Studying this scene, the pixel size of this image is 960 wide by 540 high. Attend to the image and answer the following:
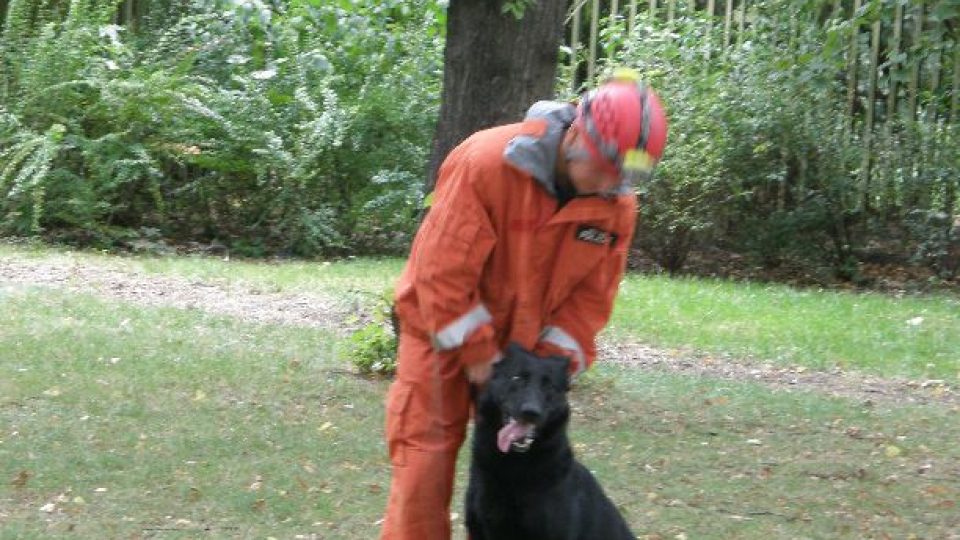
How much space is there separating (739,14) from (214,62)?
206 inches

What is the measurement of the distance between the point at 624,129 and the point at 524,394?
82 cm

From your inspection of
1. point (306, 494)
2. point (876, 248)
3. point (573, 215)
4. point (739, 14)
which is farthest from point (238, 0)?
point (573, 215)

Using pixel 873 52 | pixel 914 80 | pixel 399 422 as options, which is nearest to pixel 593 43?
pixel 873 52

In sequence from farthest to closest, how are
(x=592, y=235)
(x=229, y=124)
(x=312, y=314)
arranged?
(x=229, y=124) → (x=312, y=314) → (x=592, y=235)

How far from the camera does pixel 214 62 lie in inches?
560

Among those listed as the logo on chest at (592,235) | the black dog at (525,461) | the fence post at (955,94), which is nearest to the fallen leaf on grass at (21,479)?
the black dog at (525,461)

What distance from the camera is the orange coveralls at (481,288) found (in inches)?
170

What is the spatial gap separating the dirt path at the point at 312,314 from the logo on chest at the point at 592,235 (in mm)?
4621

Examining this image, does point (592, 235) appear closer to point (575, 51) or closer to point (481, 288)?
point (481, 288)

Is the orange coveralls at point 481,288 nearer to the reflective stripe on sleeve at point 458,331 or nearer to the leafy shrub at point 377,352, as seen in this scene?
the reflective stripe on sleeve at point 458,331

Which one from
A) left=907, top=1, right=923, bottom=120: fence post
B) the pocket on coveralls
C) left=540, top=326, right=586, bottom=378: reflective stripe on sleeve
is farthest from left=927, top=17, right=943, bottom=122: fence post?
the pocket on coveralls

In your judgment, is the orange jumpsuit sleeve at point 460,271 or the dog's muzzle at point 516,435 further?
the orange jumpsuit sleeve at point 460,271

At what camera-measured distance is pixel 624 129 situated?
163 inches

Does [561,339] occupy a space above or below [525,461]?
above
